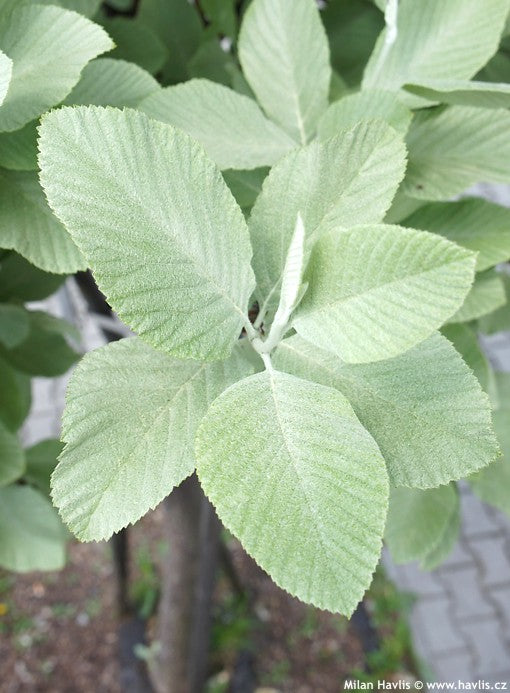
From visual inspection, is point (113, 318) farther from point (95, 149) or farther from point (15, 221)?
point (95, 149)

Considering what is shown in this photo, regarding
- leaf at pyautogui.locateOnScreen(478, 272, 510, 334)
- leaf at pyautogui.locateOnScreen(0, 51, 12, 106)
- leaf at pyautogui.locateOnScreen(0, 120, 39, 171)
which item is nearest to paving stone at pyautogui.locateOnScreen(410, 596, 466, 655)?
leaf at pyautogui.locateOnScreen(478, 272, 510, 334)

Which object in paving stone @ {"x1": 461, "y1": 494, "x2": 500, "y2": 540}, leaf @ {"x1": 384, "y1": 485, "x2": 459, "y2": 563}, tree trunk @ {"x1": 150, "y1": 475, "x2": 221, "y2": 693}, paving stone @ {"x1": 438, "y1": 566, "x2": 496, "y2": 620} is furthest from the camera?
paving stone @ {"x1": 461, "y1": 494, "x2": 500, "y2": 540}

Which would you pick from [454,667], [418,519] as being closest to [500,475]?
[418,519]

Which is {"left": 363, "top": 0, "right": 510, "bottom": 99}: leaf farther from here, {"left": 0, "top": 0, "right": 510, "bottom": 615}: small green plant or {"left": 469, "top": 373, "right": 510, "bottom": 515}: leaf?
{"left": 469, "top": 373, "right": 510, "bottom": 515}: leaf

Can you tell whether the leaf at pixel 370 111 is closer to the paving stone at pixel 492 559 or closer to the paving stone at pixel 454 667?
the paving stone at pixel 454 667

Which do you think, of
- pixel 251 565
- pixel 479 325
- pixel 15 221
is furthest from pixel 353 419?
pixel 251 565

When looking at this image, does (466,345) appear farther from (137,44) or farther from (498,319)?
(137,44)
